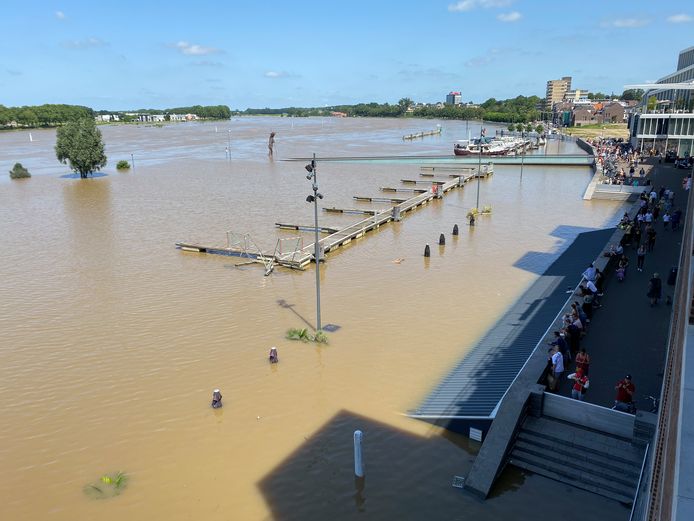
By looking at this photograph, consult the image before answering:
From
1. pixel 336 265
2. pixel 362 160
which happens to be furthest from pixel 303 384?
pixel 362 160

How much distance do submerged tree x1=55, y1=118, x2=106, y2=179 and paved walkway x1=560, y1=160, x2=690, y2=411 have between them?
54.6 meters

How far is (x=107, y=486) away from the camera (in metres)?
10.6

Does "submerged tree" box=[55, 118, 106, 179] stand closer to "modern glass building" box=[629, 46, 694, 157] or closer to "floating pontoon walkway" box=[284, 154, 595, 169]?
"floating pontoon walkway" box=[284, 154, 595, 169]

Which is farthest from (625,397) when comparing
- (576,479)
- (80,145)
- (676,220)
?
(80,145)

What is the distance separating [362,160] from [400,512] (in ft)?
213

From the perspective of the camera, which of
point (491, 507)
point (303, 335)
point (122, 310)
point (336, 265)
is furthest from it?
point (336, 265)

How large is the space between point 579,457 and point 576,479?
0.44 meters

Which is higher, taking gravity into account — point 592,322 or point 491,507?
point 592,322

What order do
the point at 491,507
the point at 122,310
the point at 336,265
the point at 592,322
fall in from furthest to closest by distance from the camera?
1. the point at 336,265
2. the point at 122,310
3. the point at 592,322
4. the point at 491,507

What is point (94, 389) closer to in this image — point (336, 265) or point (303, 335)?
point (303, 335)

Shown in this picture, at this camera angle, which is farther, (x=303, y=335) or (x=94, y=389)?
(x=303, y=335)

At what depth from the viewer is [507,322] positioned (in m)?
17.2

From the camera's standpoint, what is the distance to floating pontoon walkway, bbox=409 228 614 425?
12.3 m

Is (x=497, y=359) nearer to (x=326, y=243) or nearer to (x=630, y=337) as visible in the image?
(x=630, y=337)
